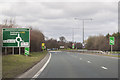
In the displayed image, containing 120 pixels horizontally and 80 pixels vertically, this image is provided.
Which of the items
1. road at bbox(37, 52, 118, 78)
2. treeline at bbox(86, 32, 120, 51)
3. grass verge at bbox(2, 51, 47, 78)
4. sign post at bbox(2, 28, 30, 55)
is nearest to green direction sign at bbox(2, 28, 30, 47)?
sign post at bbox(2, 28, 30, 55)

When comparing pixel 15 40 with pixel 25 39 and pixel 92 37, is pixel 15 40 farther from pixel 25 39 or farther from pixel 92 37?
pixel 92 37

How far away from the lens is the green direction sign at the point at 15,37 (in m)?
21.3

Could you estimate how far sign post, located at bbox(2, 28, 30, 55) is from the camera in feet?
70.0

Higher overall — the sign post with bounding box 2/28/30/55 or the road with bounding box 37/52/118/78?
the sign post with bounding box 2/28/30/55

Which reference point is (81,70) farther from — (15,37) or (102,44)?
(102,44)

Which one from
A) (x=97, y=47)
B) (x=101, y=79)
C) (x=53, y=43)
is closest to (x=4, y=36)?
(x=101, y=79)

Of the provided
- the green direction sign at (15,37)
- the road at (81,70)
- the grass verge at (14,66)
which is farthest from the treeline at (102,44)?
the green direction sign at (15,37)

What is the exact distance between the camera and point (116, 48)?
95.1m

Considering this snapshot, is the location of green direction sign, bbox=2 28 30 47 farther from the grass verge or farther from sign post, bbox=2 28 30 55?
the grass verge

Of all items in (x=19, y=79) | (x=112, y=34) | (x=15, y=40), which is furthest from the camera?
(x=112, y=34)

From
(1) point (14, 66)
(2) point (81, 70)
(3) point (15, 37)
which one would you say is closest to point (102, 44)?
(3) point (15, 37)

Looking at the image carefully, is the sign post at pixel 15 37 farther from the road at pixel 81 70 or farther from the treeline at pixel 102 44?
the treeline at pixel 102 44

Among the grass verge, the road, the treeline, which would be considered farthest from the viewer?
the treeline

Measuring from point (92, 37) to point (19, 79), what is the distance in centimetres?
11526
